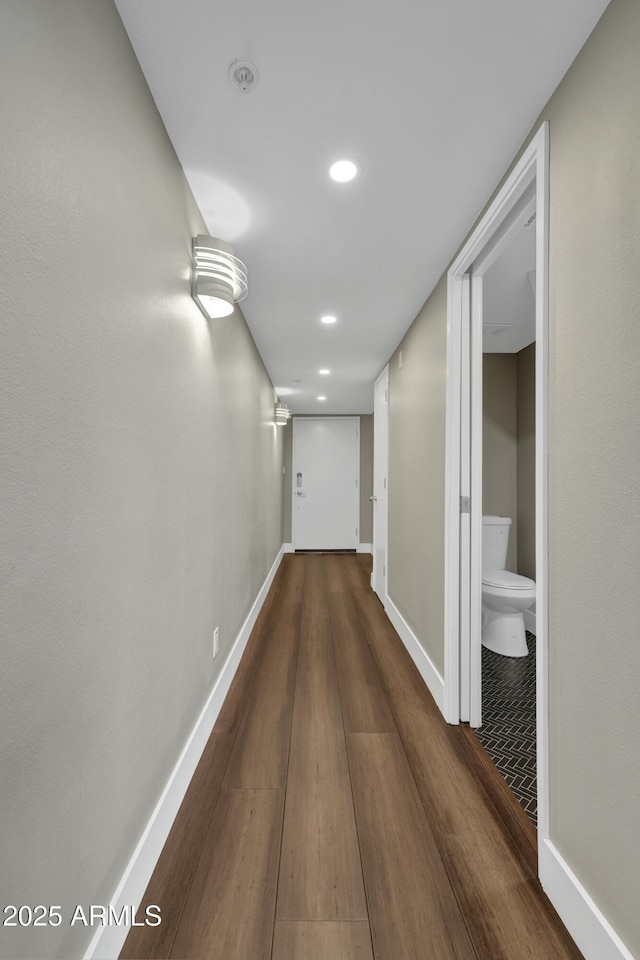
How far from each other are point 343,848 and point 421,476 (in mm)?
1823

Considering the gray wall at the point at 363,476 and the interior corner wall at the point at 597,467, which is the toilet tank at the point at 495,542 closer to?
the interior corner wall at the point at 597,467

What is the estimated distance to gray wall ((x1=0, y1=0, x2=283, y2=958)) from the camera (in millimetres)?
648

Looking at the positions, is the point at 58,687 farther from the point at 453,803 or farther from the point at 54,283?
the point at 453,803

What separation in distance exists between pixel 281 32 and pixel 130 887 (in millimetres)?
2149

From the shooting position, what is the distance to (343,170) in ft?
4.68

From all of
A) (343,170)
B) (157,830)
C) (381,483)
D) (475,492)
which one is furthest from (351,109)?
(381,483)

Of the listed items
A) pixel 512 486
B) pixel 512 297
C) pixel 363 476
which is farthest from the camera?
pixel 363 476

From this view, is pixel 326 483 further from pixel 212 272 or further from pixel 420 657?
pixel 212 272

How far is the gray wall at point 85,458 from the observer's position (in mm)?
648

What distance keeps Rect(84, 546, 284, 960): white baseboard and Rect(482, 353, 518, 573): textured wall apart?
249 centimetres

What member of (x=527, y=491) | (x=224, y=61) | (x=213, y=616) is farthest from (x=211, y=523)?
(x=527, y=491)

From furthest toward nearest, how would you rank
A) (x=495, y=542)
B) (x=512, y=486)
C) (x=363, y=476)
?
(x=363, y=476), (x=512, y=486), (x=495, y=542)

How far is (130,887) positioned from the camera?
3.33ft

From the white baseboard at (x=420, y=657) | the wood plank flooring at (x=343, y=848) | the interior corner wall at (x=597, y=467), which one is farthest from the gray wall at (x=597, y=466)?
the white baseboard at (x=420, y=657)
